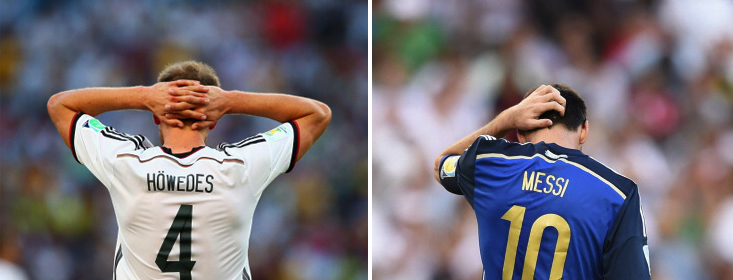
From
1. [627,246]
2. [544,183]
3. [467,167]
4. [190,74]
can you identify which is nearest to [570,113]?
[544,183]

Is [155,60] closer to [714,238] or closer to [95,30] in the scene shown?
[95,30]

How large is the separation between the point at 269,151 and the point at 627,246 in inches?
53.2

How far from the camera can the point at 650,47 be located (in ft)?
24.9

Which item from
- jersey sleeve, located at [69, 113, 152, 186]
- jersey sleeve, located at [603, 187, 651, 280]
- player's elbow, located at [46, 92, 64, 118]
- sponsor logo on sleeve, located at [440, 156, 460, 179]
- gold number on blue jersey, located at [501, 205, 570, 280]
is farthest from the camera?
sponsor logo on sleeve, located at [440, 156, 460, 179]

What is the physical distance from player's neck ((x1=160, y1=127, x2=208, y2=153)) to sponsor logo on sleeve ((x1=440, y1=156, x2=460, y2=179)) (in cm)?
99

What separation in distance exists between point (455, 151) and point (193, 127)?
1.09 meters

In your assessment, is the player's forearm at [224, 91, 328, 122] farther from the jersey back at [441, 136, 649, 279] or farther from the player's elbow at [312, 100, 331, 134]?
the jersey back at [441, 136, 649, 279]

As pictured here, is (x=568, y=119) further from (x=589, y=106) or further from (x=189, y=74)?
(x=589, y=106)

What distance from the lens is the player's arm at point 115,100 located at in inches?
116

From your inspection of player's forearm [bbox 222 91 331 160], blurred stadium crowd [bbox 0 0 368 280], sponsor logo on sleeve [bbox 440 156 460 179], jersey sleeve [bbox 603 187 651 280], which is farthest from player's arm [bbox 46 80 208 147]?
blurred stadium crowd [bbox 0 0 368 280]

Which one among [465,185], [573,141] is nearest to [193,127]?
[465,185]

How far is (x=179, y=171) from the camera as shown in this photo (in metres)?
2.88

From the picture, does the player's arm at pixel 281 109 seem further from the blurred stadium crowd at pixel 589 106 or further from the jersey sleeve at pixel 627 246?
the blurred stadium crowd at pixel 589 106

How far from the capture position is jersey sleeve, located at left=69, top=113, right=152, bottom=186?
2.92m
